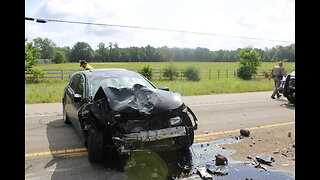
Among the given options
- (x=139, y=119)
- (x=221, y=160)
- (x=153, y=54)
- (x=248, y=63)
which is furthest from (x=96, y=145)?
(x=248, y=63)

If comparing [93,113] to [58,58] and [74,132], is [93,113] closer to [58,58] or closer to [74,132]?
[74,132]

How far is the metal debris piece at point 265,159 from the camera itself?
446 centimetres

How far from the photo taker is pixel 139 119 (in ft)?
13.3

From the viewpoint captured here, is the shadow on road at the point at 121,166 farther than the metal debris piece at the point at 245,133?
No

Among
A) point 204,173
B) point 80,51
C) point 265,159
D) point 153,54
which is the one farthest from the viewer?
point 80,51

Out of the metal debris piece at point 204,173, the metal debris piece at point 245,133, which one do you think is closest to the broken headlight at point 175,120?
the metal debris piece at point 204,173

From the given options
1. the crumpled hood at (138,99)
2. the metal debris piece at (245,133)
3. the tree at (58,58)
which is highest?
the tree at (58,58)

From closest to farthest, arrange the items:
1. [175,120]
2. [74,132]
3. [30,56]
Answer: [175,120] → [74,132] → [30,56]

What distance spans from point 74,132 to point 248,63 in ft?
85.2

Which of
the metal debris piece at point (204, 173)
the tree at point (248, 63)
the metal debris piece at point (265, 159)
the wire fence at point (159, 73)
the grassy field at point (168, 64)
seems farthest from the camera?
the tree at point (248, 63)

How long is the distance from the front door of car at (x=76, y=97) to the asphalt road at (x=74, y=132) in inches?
17.2

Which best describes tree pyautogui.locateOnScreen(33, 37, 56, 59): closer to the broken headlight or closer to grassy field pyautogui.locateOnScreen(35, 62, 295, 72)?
grassy field pyautogui.locateOnScreen(35, 62, 295, 72)

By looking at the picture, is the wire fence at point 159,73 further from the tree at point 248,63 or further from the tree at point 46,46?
the tree at point 46,46

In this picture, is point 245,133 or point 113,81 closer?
point 113,81
